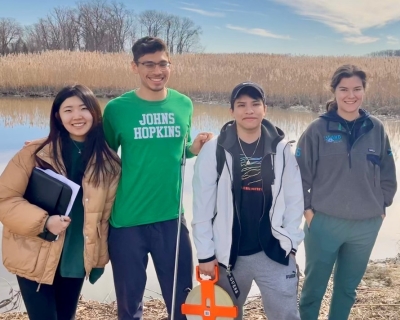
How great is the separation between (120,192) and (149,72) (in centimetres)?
64

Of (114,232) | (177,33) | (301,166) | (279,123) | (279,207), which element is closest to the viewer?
(279,207)

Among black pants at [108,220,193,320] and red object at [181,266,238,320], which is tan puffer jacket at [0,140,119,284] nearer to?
black pants at [108,220,193,320]

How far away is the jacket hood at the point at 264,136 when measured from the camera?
1.98 meters

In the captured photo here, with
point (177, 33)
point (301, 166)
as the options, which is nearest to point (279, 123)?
point (301, 166)

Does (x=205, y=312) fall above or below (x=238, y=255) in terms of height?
below

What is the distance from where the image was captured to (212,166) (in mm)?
1972

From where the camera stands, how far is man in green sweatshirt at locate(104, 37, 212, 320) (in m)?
2.09

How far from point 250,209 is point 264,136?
358 mm

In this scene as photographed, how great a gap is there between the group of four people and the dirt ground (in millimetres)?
483

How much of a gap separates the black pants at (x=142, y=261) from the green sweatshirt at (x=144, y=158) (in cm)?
6

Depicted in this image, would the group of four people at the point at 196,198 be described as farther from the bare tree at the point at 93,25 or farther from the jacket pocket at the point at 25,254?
the bare tree at the point at 93,25

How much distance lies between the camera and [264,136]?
2023 mm

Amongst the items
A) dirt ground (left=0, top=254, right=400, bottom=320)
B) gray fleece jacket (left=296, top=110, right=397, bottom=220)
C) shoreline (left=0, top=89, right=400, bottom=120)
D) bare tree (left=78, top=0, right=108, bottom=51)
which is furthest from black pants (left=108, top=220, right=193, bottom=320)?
bare tree (left=78, top=0, right=108, bottom=51)

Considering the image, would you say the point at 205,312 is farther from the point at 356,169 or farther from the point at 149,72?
the point at 149,72
